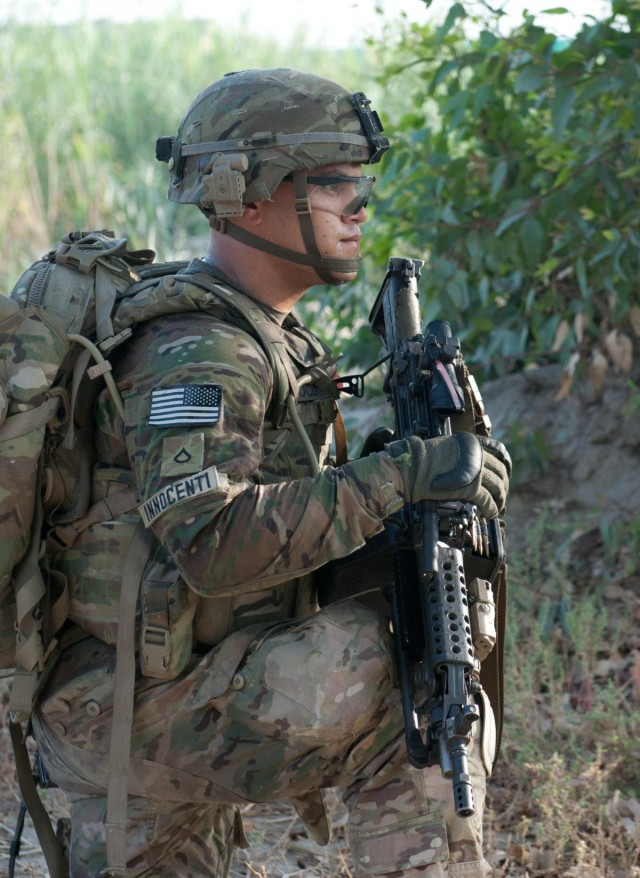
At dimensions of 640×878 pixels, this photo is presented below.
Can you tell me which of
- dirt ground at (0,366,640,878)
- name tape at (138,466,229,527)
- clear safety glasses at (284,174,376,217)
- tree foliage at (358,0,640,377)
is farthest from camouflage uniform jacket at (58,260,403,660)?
dirt ground at (0,366,640,878)

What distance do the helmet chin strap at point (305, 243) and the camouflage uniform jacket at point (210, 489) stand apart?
0.85ft

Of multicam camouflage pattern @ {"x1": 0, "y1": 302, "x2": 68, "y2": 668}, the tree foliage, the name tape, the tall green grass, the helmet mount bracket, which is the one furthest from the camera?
the tall green grass

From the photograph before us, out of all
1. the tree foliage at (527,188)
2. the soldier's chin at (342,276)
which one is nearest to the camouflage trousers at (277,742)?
the soldier's chin at (342,276)

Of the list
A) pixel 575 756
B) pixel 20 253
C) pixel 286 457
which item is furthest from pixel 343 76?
pixel 286 457

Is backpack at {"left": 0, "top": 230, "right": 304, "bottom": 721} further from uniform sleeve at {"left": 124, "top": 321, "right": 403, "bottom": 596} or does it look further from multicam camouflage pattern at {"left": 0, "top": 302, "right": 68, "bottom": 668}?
uniform sleeve at {"left": 124, "top": 321, "right": 403, "bottom": 596}

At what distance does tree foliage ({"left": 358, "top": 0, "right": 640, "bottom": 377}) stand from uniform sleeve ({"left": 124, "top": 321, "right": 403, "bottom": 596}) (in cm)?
223

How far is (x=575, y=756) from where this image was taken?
4117 millimetres

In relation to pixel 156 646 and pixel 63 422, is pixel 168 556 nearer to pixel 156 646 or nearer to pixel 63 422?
pixel 156 646

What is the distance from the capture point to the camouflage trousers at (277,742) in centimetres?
262

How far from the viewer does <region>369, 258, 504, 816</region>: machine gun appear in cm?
248

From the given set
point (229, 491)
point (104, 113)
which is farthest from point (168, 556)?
point (104, 113)

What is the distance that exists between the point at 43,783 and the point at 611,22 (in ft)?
10.5

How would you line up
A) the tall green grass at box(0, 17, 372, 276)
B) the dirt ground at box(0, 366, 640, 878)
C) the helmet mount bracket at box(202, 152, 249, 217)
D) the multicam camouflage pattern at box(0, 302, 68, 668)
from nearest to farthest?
the multicam camouflage pattern at box(0, 302, 68, 668) → the helmet mount bracket at box(202, 152, 249, 217) → the dirt ground at box(0, 366, 640, 878) → the tall green grass at box(0, 17, 372, 276)

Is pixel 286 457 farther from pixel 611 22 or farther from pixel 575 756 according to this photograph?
pixel 611 22
